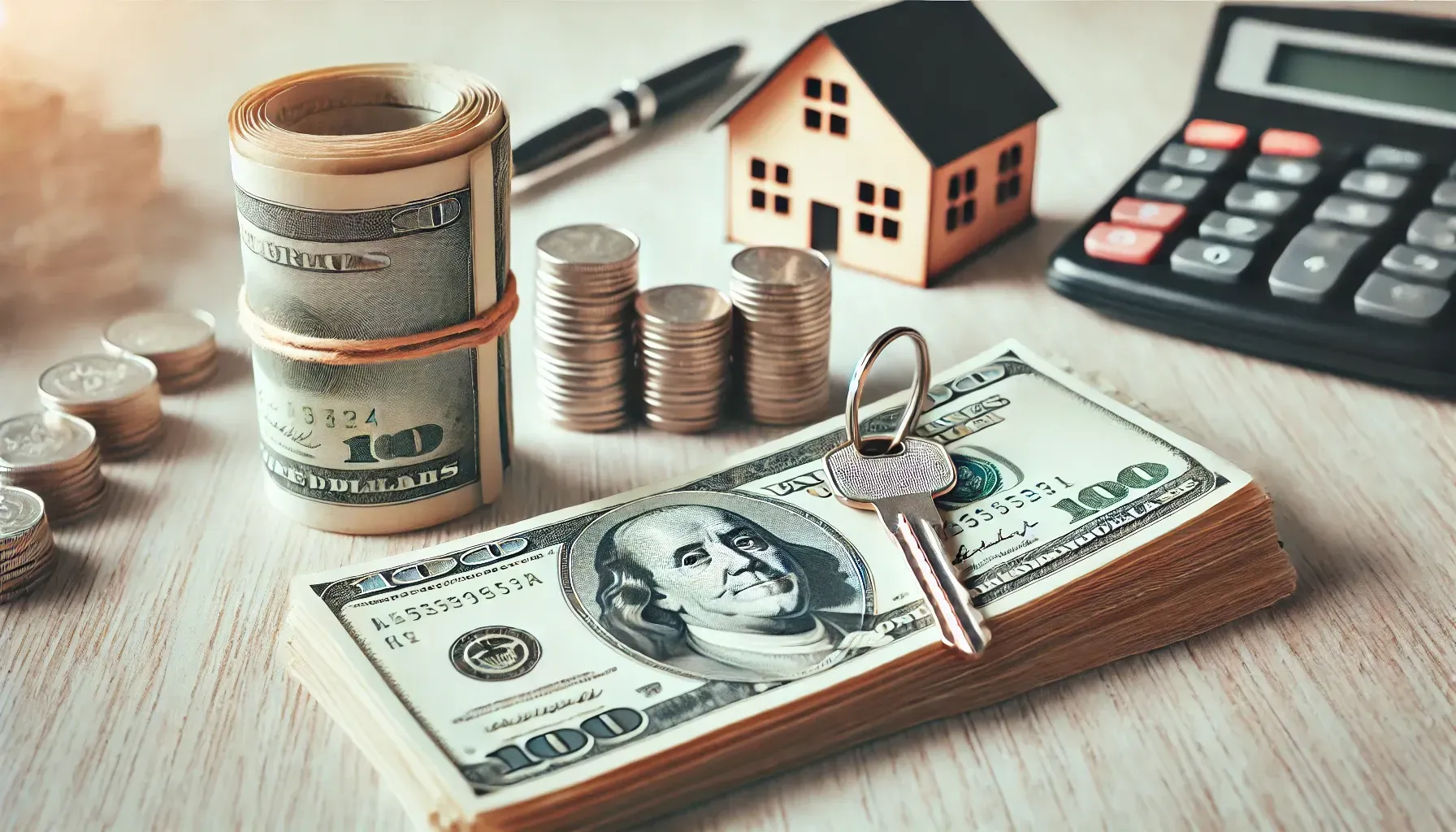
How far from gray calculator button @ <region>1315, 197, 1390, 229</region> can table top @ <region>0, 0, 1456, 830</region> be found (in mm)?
102

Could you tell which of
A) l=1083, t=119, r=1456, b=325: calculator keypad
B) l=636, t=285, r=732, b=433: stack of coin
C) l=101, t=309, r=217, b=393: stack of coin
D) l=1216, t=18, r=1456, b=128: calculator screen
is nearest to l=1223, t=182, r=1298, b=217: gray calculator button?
l=1083, t=119, r=1456, b=325: calculator keypad

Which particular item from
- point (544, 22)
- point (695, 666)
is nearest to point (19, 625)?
point (695, 666)

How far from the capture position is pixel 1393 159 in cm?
89

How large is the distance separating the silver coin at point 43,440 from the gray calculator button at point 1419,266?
688 millimetres

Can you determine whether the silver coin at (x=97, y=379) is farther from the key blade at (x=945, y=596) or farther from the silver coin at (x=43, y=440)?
the key blade at (x=945, y=596)

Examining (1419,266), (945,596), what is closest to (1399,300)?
(1419,266)

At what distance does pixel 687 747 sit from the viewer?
0.50 m

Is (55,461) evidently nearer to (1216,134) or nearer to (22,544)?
(22,544)

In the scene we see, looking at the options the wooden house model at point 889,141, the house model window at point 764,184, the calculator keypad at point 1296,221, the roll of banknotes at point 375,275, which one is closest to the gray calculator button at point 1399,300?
the calculator keypad at point 1296,221

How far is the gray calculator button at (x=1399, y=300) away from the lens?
29.8 inches

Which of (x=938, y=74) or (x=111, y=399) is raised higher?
(x=938, y=74)

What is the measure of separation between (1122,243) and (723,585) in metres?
0.39

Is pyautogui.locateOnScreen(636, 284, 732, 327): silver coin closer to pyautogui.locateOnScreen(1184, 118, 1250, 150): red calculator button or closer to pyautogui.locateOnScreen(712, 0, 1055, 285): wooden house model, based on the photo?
pyautogui.locateOnScreen(712, 0, 1055, 285): wooden house model

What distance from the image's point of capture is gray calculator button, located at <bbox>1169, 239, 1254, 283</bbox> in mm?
808
